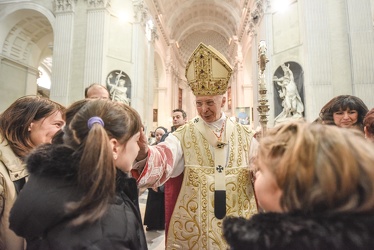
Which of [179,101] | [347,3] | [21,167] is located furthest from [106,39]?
[179,101]

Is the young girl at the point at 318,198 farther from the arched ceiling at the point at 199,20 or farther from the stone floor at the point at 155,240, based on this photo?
the arched ceiling at the point at 199,20

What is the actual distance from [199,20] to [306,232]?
76.8ft

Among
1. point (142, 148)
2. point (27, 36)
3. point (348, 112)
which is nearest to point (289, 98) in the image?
point (348, 112)

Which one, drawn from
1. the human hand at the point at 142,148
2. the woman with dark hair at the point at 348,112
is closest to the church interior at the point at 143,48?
the woman with dark hair at the point at 348,112

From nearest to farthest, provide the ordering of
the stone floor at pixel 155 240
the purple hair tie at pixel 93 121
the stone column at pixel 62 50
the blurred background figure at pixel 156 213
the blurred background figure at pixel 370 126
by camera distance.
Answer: the purple hair tie at pixel 93 121
the blurred background figure at pixel 370 126
the stone floor at pixel 155 240
the blurred background figure at pixel 156 213
the stone column at pixel 62 50

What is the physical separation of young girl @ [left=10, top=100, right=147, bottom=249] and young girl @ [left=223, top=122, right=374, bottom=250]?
1.58 ft

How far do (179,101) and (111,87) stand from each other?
13.2 meters

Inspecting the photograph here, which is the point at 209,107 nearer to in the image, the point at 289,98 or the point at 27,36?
the point at 289,98

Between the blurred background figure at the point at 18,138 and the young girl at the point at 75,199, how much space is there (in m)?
0.60

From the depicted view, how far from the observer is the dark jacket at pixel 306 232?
0.69 metres

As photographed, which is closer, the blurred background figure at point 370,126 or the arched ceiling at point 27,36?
the blurred background figure at point 370,126

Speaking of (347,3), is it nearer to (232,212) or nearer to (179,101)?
(232,212)

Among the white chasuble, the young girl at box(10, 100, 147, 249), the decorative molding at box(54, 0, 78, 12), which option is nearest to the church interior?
the decorative molding at box(54, 0, 78, 12)

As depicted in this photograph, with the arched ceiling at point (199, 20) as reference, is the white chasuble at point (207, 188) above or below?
below
